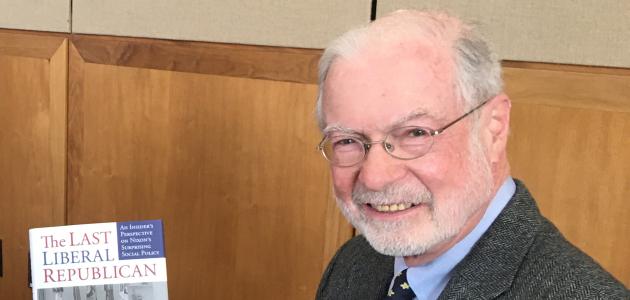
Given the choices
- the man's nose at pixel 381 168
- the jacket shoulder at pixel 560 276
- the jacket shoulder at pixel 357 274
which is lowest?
the jacket shoulder at pixel 357 274

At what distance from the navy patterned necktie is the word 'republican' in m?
0.41

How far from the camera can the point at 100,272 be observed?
1.00 meters

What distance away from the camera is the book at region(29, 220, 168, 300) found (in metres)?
1.00

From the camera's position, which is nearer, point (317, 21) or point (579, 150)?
point (579, 150)

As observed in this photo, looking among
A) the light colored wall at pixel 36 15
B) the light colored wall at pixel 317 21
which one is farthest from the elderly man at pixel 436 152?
the light colored wall at pixel 36 15

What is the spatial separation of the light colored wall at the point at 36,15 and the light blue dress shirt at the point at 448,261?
1456mm

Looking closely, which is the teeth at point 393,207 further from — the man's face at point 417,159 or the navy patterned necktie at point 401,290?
the navy patterned necktie at point 401,290

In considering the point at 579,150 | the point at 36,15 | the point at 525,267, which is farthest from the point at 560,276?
the point at 36,15

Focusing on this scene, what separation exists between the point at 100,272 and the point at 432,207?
0.58 metres

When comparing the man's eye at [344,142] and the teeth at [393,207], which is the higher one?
the man's eye at [344,142]

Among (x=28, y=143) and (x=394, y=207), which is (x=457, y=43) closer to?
(x=394, y=207)

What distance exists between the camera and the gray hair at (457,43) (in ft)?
2.82

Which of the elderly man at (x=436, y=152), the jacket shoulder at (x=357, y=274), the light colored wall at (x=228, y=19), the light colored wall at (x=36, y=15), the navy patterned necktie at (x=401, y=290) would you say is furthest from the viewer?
the light colored wall at (x=36, y=15)

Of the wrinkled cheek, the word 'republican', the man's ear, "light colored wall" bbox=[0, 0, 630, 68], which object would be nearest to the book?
the word 'republican'
